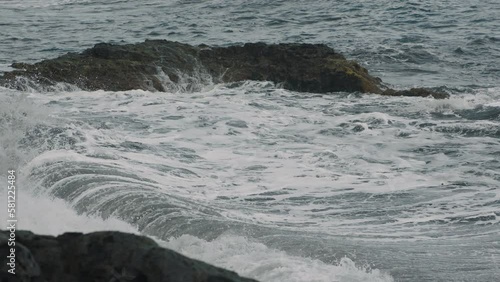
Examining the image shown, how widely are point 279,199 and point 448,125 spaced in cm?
426

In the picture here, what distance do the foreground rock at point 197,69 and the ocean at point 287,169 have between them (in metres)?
0.32

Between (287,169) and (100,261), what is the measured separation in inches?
238

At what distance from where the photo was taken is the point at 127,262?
4.32 m

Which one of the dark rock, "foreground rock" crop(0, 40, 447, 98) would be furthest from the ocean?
the dark rock

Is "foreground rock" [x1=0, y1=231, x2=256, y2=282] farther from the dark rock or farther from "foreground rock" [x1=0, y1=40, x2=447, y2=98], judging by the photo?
the dark rock

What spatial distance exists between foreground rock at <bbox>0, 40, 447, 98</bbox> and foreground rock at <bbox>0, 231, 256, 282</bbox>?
10.1 meters

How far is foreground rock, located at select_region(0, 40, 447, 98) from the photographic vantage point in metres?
Result: 14.6

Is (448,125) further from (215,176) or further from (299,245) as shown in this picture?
(299,245)

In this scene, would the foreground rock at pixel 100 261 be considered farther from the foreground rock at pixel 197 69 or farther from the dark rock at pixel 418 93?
the dark rock at pixel 418 93

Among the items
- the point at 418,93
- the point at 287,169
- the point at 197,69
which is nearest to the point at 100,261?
the point at 287,169

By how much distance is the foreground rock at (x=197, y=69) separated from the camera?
14.6 metres

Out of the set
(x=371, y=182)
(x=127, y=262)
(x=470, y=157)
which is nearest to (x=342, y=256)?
(x=371, y=182)

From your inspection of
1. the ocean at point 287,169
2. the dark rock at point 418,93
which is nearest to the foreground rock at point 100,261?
the ocean at point 287,169

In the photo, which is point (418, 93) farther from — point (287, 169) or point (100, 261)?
point (100, 261)
